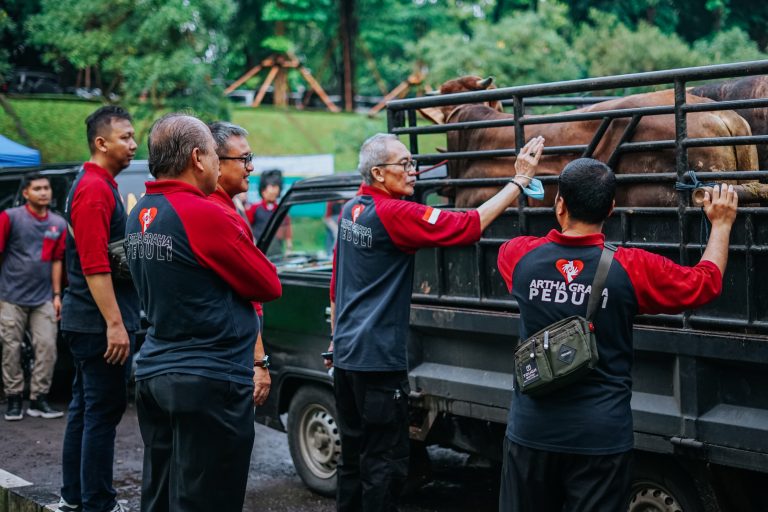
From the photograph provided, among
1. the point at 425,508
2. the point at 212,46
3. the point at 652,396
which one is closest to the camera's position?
the point at 652,396

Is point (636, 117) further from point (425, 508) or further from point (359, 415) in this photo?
point (425, 508)

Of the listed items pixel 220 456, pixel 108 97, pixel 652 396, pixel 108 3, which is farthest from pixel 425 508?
pixel 108 97

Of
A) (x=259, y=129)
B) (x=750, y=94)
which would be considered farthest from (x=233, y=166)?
(x=259, y=129)

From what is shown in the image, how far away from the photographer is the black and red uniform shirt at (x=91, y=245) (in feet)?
14.7

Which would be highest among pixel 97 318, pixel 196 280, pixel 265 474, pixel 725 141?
pixel 725 141

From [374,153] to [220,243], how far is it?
1213 mm

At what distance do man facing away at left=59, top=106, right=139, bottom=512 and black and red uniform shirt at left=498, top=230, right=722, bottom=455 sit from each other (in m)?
2.28

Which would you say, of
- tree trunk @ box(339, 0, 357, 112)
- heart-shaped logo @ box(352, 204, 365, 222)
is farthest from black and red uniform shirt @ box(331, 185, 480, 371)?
tree trunk @ box(339, 0, 357, 112)

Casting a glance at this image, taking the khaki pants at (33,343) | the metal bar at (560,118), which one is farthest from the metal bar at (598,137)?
the khaki pants at (33,343)

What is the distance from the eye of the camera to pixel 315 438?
19.1 feet

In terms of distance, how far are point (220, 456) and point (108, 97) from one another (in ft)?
56.5

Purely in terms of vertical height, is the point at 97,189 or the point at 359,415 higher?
the point at 97,189

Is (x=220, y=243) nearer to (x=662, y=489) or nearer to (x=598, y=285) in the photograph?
(x=598, y=285)

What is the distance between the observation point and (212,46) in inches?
693
